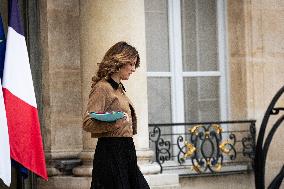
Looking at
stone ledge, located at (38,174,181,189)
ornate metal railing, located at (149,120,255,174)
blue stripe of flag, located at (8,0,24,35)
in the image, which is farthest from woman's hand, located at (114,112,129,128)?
ornate metal railing, located at (149,120,255,174)

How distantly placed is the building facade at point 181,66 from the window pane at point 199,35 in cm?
1

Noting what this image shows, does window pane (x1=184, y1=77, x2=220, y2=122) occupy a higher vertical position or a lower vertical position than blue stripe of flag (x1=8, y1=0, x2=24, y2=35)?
lower

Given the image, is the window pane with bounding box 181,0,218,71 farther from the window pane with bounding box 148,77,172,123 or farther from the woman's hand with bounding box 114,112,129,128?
the woman's hand with bounding box 114,112,129,128

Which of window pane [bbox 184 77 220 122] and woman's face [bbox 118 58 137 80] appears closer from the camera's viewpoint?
woman's face [bbox 118 58 137 80]

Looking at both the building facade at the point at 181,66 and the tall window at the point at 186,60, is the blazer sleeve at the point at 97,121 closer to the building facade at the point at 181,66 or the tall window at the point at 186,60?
the building facade at the point at 181,66

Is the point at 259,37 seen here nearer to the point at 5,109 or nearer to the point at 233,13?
the point at 233,13

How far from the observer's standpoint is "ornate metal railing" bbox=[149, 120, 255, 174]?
11234mm

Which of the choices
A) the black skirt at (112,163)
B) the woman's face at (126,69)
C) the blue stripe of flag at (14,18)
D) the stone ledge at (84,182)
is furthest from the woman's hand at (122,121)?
the stone ledge at (84,182)

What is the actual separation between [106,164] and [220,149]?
4.06 metres

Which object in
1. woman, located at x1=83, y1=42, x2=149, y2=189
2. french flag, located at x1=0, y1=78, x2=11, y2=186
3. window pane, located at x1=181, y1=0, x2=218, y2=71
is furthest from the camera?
window pane, located at x1=181, y1=0, x2=218, y2=71

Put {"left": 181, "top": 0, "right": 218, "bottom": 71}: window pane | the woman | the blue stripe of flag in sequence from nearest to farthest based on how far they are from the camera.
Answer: the woman → the blue stripe of flag → {"left": 181, "top": 0, "right": 218, "bottom": 71}: window pane

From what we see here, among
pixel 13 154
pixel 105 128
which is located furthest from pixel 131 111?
pixel 13 154

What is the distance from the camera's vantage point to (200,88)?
11.9 metres

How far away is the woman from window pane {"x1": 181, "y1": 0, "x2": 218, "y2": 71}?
3.95m
